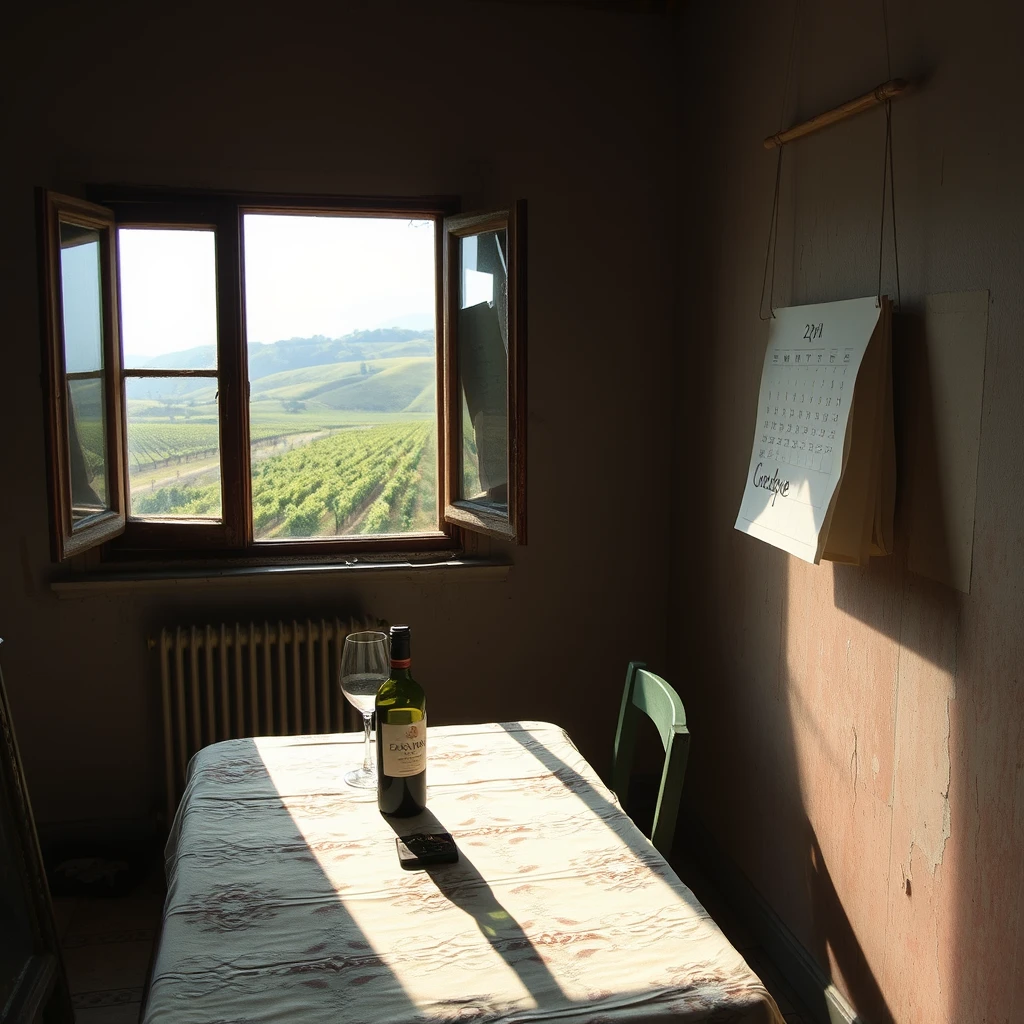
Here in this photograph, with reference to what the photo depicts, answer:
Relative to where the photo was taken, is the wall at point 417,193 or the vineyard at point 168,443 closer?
the wall at point 417,193

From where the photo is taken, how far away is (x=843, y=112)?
230 cm

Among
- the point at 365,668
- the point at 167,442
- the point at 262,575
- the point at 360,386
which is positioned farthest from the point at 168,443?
the point at 365,668

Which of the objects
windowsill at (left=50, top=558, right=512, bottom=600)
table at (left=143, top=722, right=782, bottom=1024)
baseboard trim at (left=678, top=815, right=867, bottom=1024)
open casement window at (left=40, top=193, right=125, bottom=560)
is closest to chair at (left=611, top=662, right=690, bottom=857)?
table at (left=143, top=722, right=782, bottom=1024)

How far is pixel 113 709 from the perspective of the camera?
11.1 ft

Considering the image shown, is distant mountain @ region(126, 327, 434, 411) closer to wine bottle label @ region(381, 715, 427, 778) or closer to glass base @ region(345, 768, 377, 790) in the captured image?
glass base @ region(345, 768, 377, 790)

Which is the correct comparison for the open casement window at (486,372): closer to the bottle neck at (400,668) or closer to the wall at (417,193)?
the wall at (417,193)

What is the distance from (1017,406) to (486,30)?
2.29m

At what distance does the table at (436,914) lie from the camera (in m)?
1.34

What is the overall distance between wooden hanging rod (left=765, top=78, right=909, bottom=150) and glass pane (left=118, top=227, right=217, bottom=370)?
1784mm

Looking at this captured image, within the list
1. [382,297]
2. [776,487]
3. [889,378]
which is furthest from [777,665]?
[382,297]

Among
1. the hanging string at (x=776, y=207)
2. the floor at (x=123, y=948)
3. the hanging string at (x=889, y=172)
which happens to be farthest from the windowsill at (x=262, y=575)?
the hanging string at (x=889, y=172)

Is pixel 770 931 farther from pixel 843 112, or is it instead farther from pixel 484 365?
pixel 843 112

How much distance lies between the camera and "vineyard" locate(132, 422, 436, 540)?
349 cm

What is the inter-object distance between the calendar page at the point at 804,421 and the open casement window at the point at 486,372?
73 centimetres
